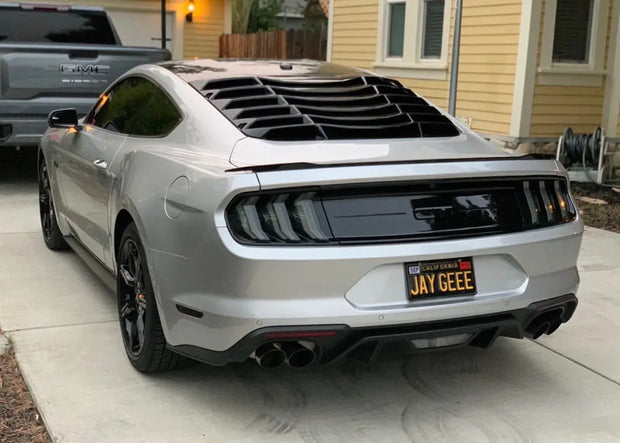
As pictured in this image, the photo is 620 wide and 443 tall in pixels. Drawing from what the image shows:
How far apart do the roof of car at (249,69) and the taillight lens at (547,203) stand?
147cm

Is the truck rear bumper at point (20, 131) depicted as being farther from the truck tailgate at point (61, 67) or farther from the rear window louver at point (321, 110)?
the rear window louver at point (321, 110)

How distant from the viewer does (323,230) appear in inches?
A: 125

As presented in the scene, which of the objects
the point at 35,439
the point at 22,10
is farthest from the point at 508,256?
the point at 22,10

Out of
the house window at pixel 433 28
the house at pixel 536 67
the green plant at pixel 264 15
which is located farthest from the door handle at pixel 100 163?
the green plant at pixel 264 15

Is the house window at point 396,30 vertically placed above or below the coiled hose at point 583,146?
above

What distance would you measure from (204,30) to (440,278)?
16430 mm

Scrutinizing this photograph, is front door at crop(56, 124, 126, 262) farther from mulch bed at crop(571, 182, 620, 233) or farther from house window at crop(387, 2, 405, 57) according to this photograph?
house window at crop(387, 2, 405, 57)

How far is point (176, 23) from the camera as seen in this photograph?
18.2 metres

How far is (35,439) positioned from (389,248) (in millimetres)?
1670

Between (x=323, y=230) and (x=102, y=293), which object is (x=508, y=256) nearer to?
(x=323, y=230)

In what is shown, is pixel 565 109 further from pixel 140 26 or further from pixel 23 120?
pixel 140 26

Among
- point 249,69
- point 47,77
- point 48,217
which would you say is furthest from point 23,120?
point 249,69

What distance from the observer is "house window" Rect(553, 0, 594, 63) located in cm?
1008

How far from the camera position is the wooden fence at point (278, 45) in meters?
17.9
